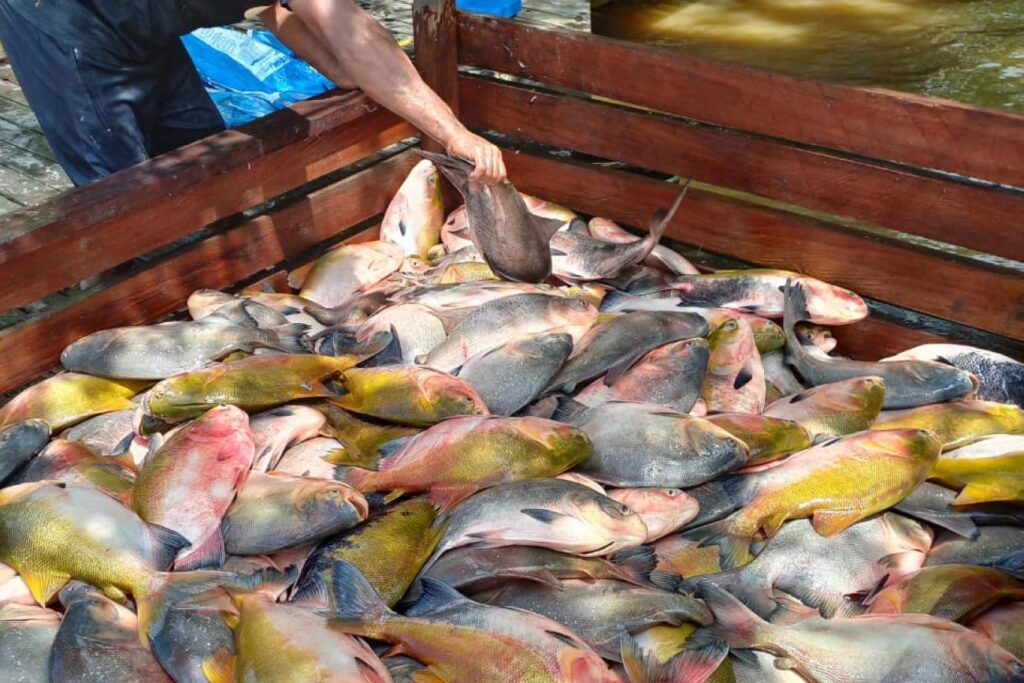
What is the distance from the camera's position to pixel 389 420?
9.16ft

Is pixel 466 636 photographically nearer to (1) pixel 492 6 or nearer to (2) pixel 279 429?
(2) pixel 279 429

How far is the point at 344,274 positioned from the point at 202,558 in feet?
5.01

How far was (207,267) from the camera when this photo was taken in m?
3.57

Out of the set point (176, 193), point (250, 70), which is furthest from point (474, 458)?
point (250, 70)

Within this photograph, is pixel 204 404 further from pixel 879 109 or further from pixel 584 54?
pixel 879 109

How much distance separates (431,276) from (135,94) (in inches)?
51.8

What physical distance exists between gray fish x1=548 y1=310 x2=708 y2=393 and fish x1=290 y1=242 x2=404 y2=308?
38.7 inches

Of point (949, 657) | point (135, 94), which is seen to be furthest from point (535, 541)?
point (135, 94)

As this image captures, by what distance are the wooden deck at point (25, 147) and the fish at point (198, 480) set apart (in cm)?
252

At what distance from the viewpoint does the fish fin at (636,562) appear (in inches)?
92.7

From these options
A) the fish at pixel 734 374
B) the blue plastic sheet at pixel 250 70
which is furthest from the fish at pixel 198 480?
the blue plastic sheet at pixel 250 70

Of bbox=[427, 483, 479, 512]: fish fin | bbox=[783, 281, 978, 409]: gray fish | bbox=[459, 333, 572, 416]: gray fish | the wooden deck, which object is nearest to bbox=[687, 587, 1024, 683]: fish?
bbox=[427, 483, 479, 512]: fish fin

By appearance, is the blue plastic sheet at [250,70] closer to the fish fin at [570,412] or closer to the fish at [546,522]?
the fish fin at [570,412]

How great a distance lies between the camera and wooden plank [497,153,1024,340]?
10.6 feet
